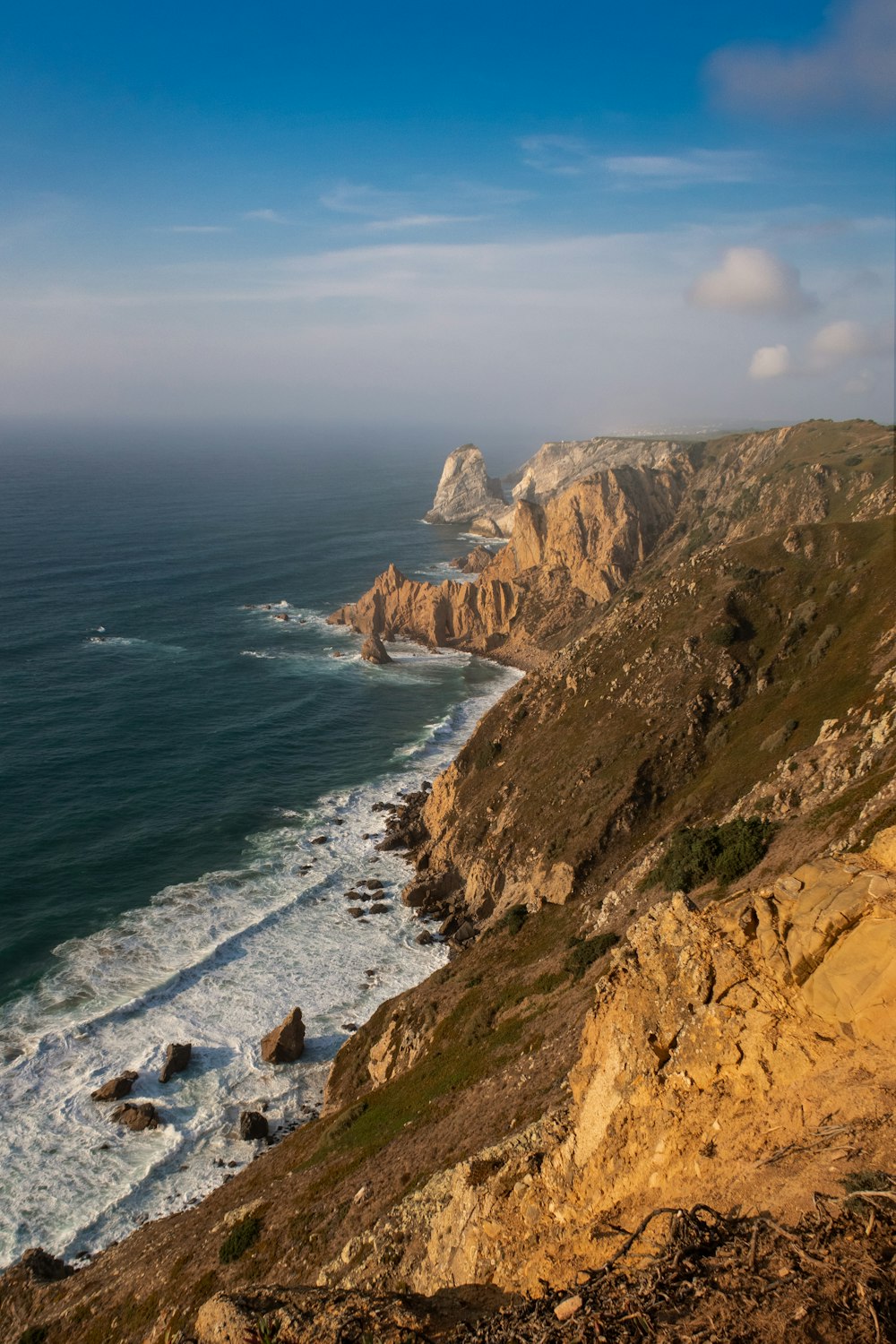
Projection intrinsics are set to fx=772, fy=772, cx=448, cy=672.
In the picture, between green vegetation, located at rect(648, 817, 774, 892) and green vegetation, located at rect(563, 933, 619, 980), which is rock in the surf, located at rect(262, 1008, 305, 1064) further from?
green vegetation, located at rect(648, 817, 774, 892)

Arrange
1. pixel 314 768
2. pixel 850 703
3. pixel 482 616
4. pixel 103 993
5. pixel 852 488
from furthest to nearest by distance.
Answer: pixel 482 616 → pixel 852 488 → pixel 314 768 → pixel 103 993 → pixel 850 703

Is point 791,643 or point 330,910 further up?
point 791,643

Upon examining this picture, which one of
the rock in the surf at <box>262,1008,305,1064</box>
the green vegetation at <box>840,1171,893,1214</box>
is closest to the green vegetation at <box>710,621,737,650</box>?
the rock in the surf at <box>262,1008,305,1064</box>

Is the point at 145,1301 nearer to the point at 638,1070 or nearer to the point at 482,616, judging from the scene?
the point at 638,1070

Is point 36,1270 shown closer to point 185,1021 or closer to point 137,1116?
point 137,1116

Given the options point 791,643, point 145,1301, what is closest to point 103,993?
point 145,1301

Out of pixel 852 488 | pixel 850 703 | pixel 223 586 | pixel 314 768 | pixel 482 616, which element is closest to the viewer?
pixel 850 703
